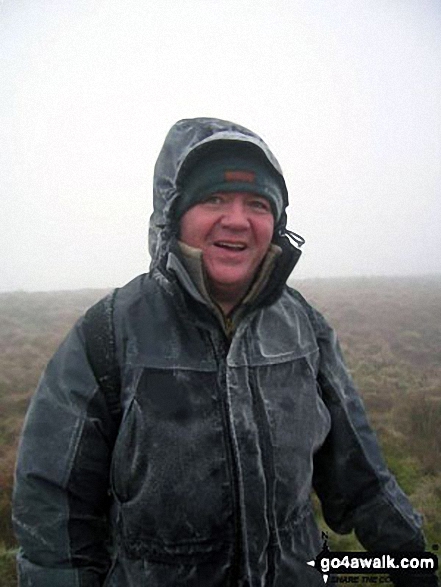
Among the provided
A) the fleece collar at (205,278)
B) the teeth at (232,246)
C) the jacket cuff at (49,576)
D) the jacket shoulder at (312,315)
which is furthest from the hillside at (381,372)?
the teeth at (232,246)

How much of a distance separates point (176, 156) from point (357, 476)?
6.30ft

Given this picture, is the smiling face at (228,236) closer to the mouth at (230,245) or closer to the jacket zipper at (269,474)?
the mouth at (230,245)

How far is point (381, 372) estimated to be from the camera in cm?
1184

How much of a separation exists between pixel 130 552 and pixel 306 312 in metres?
1.42

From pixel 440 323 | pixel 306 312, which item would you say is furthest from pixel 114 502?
pixel 440 323

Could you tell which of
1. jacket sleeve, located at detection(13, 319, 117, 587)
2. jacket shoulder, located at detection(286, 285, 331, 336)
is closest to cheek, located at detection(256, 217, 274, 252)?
jacket shoulder, located at detection(286, 285, 331, 336)

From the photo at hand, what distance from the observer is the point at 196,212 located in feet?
6.63

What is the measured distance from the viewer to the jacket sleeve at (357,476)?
217 cm

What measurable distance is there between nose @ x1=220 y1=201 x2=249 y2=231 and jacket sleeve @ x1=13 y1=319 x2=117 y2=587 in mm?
848

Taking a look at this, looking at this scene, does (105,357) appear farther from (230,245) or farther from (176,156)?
(176,156)

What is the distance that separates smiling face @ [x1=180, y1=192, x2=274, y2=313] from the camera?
6.49 feet

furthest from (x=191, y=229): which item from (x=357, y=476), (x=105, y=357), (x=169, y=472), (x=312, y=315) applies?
(x=357, y=476)

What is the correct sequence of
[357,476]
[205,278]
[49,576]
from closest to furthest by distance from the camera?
[49,576] → [205,278] → [357,476]

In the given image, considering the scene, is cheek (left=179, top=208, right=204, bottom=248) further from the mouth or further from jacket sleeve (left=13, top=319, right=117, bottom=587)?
jacket sleeve (left=13, top=319, right=117, bottom=587)
